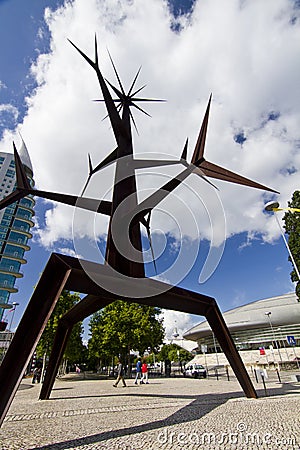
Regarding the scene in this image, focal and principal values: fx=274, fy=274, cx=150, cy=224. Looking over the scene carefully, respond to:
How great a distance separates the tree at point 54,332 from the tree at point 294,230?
79.0ft

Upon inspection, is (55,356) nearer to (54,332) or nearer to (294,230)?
(54,332)

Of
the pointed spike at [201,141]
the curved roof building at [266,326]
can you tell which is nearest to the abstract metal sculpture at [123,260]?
the pointed spike at [201,141]

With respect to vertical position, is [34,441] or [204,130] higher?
[204,130]

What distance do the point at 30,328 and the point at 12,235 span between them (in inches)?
2875

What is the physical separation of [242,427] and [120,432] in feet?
8.25

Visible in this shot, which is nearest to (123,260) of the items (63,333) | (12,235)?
(63,333)

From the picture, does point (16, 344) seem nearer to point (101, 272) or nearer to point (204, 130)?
point (101, 272)

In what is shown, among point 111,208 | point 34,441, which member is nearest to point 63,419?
point 34,441

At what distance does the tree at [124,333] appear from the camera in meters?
30.0

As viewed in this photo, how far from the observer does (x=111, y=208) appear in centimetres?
1065

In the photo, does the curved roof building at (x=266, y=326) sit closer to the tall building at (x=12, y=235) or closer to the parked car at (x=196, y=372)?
the parked car at (x=196, y=372)

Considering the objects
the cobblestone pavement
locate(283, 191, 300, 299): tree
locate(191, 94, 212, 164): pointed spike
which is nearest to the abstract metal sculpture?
locate(191, 94, 212, 164): pointed spike

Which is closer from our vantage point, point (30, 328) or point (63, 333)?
point (30, 328)

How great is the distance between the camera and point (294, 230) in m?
29.1
